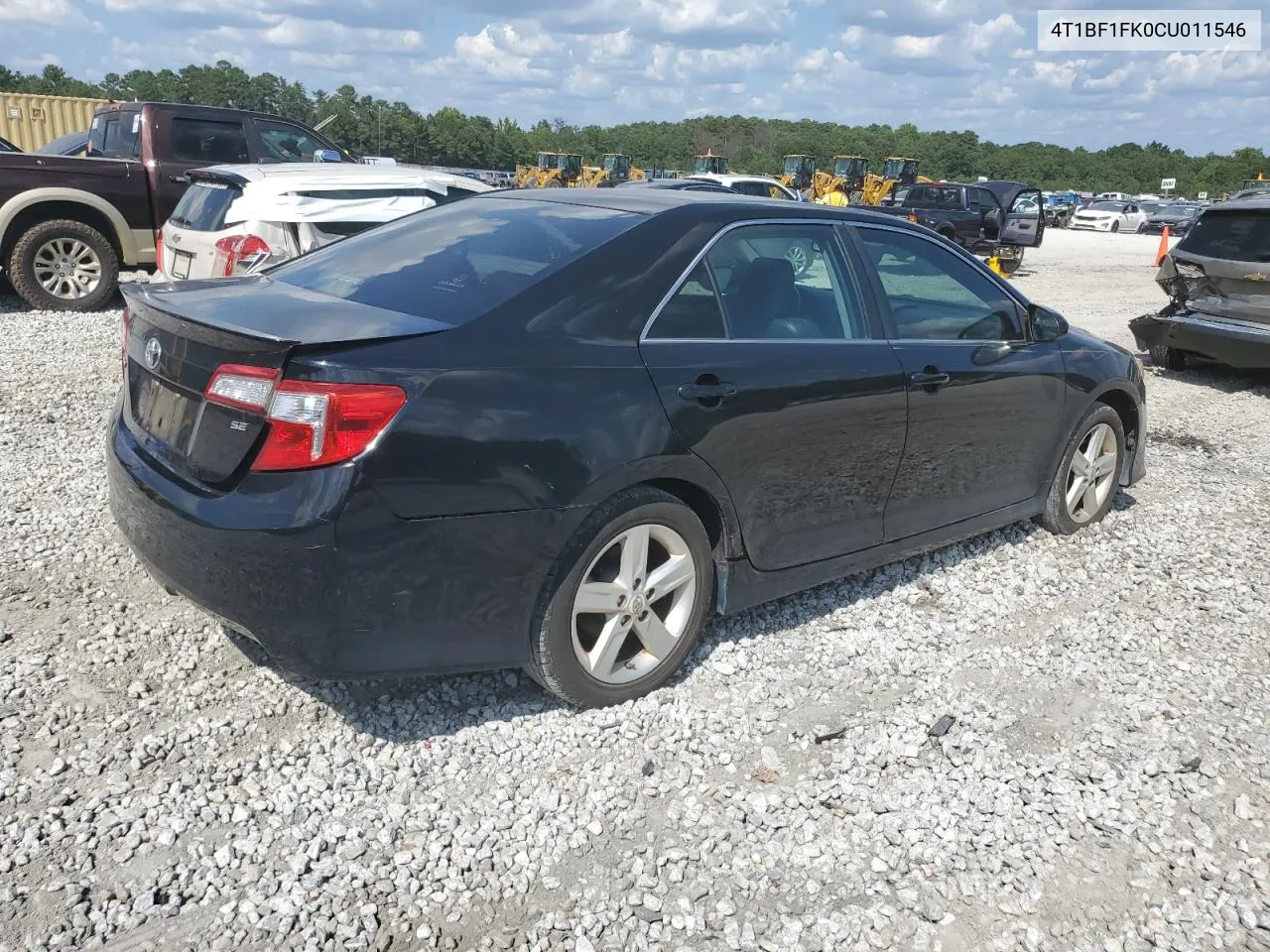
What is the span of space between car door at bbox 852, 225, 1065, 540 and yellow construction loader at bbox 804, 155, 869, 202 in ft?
83.0

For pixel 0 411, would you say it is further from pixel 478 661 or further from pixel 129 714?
pixel 478 661

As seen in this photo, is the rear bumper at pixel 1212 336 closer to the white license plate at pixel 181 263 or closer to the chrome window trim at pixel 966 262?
the chrome window trim at pixel 966 262

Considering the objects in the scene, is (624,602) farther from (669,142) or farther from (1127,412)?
(669,142)

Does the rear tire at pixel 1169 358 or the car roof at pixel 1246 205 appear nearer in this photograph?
the car roof at pixel 1246 205

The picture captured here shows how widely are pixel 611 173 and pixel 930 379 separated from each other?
40.5 m

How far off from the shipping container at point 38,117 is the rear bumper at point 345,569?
80.8 ft

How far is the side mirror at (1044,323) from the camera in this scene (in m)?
4.84

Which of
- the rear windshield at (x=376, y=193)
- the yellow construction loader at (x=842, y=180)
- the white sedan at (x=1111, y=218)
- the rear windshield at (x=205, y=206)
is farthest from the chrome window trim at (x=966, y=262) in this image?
the white sedan at (x=1111, y=218)

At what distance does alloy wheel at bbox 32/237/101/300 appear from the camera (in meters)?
9.98

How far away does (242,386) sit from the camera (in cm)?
279

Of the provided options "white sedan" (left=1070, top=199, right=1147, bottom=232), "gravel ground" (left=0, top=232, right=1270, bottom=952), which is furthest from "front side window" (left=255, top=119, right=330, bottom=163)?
"white sedan" (left=1070, top=199, right=1147, bottom=232)

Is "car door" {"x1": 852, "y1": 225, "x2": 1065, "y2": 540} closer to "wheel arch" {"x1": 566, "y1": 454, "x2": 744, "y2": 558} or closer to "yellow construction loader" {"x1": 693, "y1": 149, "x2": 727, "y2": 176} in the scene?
"wheel arch" {"x1": 566, "y1": 454, "x2": 744, "y2": 558}

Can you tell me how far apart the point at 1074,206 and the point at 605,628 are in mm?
49463

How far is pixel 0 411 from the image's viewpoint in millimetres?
6535
